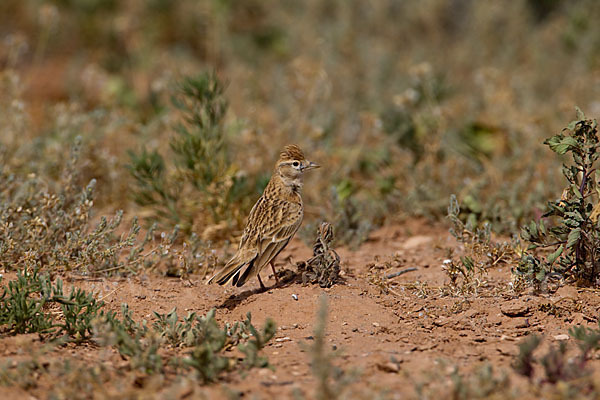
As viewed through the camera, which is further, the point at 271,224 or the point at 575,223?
the point at 271,224

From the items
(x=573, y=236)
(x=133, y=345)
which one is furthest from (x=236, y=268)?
(x=573, y=236)

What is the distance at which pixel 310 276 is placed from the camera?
5207mm

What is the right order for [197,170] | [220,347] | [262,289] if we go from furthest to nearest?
[197,170] → [262,289] → [220,347]

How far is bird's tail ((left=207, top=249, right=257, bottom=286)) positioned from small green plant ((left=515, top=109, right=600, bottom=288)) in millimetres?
2009

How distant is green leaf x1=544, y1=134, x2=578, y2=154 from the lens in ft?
15.0

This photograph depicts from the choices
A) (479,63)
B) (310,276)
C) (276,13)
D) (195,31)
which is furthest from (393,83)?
(310,276)

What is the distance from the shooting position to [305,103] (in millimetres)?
9188

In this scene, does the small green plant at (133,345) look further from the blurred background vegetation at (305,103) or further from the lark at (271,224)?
the blurred background vegetation at (305,103)

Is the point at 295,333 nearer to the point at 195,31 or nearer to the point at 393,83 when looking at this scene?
the point at 393,83

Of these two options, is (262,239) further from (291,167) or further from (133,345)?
(133,345)

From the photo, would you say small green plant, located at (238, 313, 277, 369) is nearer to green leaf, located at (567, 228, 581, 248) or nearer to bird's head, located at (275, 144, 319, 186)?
bird's head, located at (275, 144, 319, 186)

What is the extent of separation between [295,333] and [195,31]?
8.66 metres

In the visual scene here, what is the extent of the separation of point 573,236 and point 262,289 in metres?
2.37

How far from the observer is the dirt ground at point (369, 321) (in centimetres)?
383
